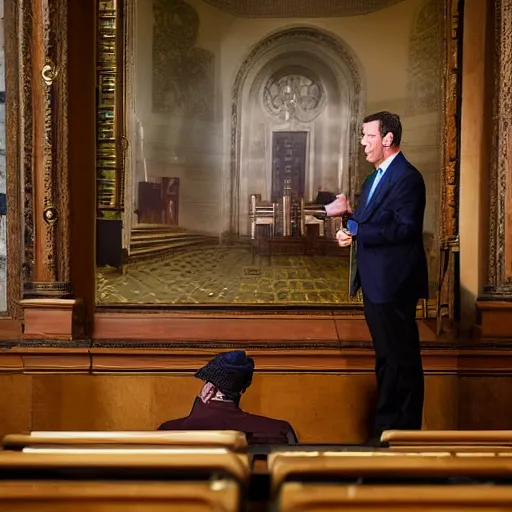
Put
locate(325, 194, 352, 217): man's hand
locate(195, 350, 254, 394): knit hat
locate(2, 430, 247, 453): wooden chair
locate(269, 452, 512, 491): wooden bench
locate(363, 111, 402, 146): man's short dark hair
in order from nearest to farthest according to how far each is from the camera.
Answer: locate(269, 452, 512, 491): wooden bench → locate(2, 430, 247, 453): wooden chair → locate(195, 350, 254, 394): knit hat → locate(363, 111, 402, 146): man's short dark hair → locate(325, 194, 352, 217): man's hand

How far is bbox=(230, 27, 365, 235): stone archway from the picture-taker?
11.9 feet

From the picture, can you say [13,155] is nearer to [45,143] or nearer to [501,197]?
[45,143]

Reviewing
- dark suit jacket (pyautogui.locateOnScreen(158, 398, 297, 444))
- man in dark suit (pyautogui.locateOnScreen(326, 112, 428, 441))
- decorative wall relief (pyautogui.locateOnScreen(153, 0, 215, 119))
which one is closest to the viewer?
dark suit jacket (pyautogui.locateOnScreen(158, 398, 297, 444))

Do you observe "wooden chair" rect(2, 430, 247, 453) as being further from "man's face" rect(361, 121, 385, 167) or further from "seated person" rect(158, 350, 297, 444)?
"man's face" rect(361, 121, 385, 167)

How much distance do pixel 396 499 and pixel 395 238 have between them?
6.17ft

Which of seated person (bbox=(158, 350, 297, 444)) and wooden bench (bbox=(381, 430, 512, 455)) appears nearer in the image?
wooden bench (bbox=(381, 430, 512, 455))

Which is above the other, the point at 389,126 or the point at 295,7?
the point at 295,7

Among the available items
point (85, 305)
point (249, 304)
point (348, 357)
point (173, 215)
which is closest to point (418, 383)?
point (348, 357)

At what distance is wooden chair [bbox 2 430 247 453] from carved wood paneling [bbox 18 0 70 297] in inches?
78.1

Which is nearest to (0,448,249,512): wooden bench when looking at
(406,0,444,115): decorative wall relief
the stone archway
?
the stone archway

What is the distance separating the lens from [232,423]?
2230 millimetres

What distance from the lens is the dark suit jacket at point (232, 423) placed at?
2186 mm

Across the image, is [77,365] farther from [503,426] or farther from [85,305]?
[503,426]

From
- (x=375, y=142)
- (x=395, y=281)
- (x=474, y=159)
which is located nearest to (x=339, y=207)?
(x=375, y=142)
